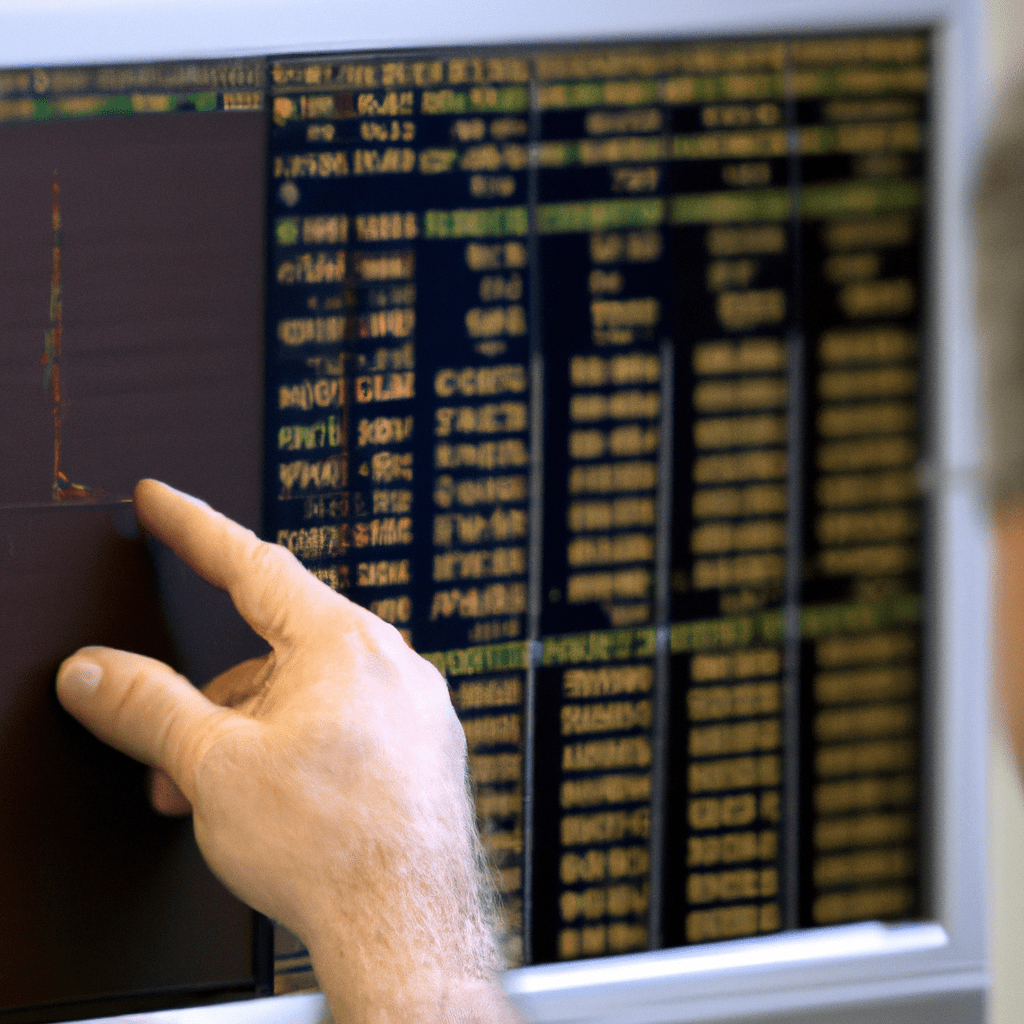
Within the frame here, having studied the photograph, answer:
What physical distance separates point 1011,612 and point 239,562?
1.32 ft

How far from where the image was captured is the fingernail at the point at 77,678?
1.70 feet

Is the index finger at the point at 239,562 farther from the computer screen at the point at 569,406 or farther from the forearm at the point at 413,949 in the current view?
the forearm at the point at 413,949

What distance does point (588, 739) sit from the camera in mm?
623

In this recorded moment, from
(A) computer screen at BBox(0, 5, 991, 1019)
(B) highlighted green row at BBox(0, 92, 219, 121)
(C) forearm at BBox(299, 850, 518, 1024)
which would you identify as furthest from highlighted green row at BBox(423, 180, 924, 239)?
(C) forearm at BBox(299, 850, 518, 1024)

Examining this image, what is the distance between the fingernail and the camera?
52 centimetres

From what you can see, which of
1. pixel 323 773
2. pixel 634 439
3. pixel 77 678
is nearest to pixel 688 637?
pixel 634 439

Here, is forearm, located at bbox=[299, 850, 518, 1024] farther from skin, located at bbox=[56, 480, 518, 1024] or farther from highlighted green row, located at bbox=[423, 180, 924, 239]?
highlighted green row, located at bbox=[423, 180, 924, 239]

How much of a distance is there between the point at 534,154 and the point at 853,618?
13.9 inches

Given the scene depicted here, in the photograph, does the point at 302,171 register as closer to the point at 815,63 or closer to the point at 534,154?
the point at 534,154

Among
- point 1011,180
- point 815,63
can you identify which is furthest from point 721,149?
point 1011,180

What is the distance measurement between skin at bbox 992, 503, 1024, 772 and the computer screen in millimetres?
121

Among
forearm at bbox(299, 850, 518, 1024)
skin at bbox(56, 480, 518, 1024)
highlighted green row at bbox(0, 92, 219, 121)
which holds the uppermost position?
highlighted green row at bbox(0, 92, 219, 121)

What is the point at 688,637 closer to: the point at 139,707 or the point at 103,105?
the point at 139,707

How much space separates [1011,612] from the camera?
54 cm
